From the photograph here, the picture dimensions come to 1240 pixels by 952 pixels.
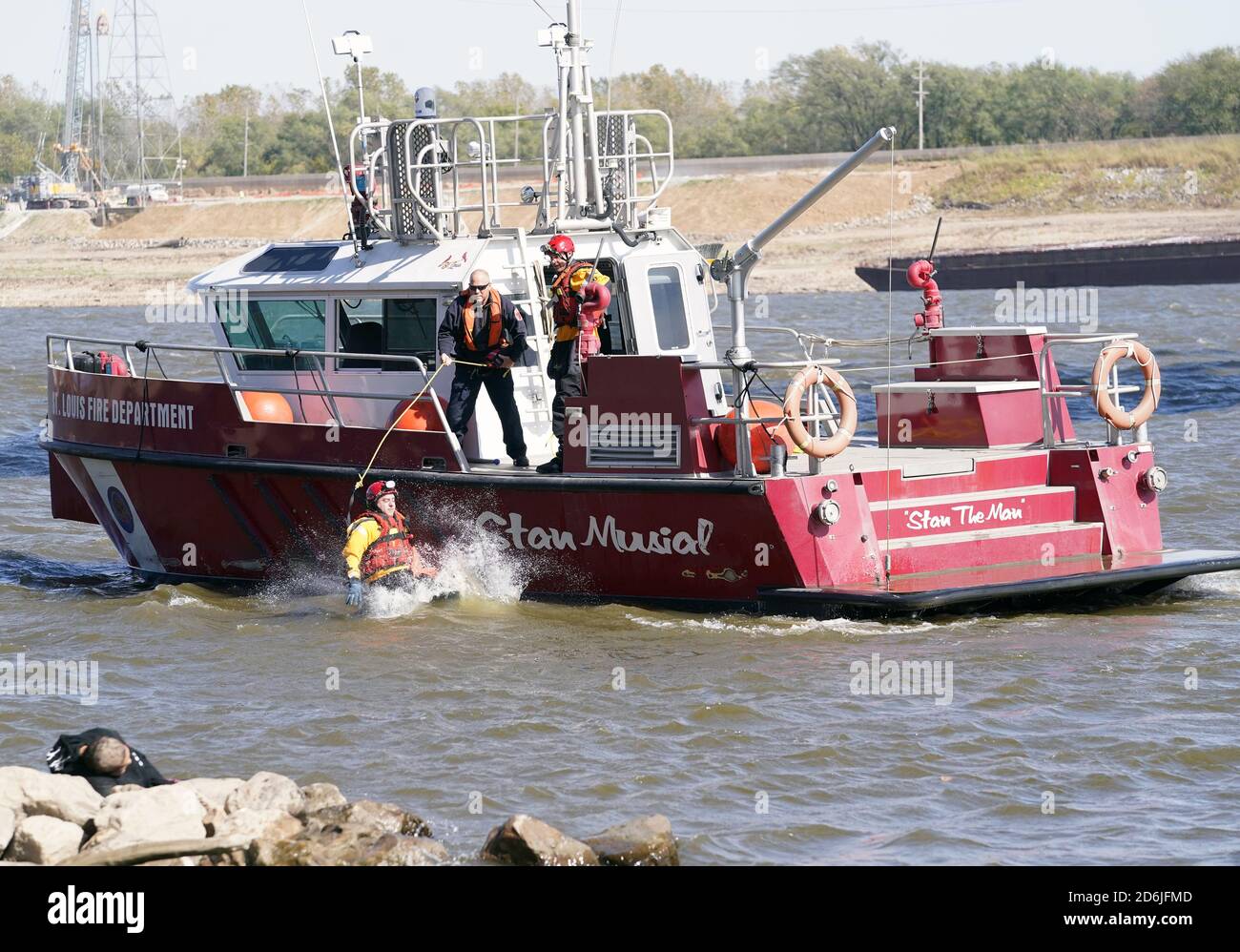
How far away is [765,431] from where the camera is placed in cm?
1055

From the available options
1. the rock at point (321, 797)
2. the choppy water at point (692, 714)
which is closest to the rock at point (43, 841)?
the rock at point (321, 797)

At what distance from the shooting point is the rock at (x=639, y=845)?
21.9ft

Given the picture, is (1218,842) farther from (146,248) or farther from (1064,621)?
(146,248)

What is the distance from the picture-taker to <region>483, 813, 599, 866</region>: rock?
659cm

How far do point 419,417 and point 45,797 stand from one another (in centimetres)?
456

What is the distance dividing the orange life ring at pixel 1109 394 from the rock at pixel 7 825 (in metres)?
6.97

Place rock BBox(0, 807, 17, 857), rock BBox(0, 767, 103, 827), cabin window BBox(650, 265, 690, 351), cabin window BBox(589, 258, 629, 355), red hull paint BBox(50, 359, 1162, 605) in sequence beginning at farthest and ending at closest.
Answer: cabin window BBox(650, 265, 690, 351) < cabin window BBox(589, 258, 629, 355) < red hull paint BBox(50, 359, 1162, 605) < rock BBox(0, 767, 103, 827) < rock BBox(0, 807, 17, 857)

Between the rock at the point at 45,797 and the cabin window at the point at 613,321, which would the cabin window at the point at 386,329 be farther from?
the rock at the point at 45,797

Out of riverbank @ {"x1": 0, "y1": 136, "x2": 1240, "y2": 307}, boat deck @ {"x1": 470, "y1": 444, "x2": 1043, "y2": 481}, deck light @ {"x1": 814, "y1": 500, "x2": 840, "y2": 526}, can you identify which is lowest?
deck light @ {"x1": 814, "y1": 500, "x2": 840, "y2": 526}

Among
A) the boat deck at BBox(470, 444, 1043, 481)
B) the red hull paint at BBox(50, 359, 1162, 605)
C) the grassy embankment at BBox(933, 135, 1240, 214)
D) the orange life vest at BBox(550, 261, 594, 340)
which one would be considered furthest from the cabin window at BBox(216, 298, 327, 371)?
the grassy embankment at BBox(933, 135, 1240, 214)

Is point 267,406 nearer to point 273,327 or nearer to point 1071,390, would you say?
point 273,327

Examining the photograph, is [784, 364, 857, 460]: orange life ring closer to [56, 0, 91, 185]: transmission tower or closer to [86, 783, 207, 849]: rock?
[86, 783, 207, 849]: rock

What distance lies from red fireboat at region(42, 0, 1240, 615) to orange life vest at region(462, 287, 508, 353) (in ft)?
1.40

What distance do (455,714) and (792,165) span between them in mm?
46747
